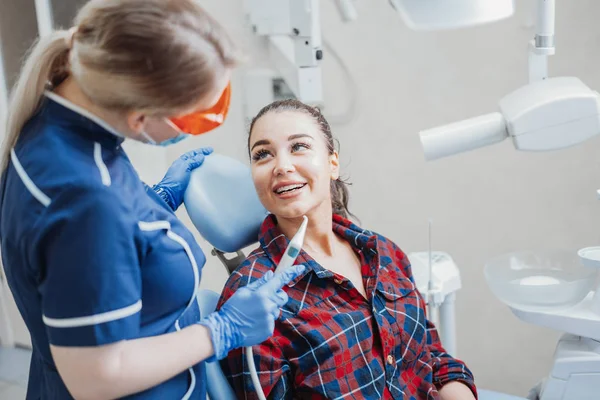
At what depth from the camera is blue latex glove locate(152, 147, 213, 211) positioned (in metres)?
1.30

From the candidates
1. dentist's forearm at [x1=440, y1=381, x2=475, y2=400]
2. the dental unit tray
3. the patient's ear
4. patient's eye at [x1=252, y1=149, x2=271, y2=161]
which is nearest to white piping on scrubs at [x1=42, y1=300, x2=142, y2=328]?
patient's eye at [x1=252, y1=149, x2=271, y2=161]

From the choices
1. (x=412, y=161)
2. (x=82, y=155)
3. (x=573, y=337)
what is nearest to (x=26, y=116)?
(x=82, y=155)

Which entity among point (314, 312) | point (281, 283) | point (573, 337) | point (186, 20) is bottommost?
point (573, 337)

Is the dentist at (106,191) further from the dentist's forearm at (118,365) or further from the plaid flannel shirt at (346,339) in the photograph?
the plaid flannel shirt at (346,339)

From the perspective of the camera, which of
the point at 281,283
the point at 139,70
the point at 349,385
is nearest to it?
the point at 139,70

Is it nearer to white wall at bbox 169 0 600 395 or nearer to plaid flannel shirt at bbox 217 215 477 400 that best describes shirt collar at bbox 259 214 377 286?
plaid flannel shirt at bbox 217 215 477 400

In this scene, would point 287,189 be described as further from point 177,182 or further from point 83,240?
point 83,240

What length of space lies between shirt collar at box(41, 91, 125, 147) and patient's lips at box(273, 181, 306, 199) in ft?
1.53

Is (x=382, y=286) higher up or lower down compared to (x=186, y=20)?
lower down

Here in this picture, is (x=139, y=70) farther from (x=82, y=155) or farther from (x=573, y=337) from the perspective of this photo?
(x=573, y=337)

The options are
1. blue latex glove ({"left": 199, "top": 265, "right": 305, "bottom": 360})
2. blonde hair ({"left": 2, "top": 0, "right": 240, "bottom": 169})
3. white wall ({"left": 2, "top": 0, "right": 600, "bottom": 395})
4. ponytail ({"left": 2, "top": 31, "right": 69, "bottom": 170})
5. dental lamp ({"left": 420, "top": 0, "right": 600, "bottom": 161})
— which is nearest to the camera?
blonde hair ({"left": 2, "top": 0, "right": 240, "bottom": 169})

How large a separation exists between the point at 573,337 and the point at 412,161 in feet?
2.97

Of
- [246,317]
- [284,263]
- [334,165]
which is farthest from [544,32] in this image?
[246,317]

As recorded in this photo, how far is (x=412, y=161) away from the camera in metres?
2.20
